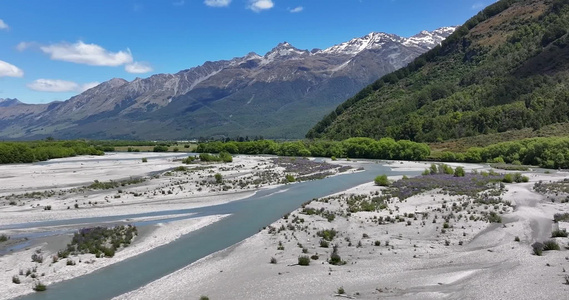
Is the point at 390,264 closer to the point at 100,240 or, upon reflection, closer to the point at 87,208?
the point at 100,240

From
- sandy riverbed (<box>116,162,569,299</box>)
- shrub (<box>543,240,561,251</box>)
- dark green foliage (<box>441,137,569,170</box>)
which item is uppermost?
dark green foliage (<box>441,137,569,170</box>)

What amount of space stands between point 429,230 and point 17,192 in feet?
177

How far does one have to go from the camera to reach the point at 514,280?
19891mm

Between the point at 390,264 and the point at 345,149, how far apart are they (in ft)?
392

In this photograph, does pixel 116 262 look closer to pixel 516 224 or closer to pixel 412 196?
pixel 516 224

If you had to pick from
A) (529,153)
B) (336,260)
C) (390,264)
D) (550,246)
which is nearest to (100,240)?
(336,260)

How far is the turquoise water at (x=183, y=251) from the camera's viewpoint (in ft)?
69.7

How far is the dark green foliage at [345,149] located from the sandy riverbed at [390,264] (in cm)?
8701

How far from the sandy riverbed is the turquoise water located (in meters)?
1.53

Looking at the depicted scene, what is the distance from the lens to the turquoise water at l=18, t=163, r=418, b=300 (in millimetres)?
21234

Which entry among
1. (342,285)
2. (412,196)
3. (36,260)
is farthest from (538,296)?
(412,196)

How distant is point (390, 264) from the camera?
23.9m

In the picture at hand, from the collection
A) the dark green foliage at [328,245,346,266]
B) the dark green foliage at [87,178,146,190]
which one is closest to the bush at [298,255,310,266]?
the dark green foliage at [328,245,346,266]

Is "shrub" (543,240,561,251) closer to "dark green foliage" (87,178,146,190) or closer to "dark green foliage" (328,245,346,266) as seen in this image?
"dark green foliage" (328,245,346,266)
